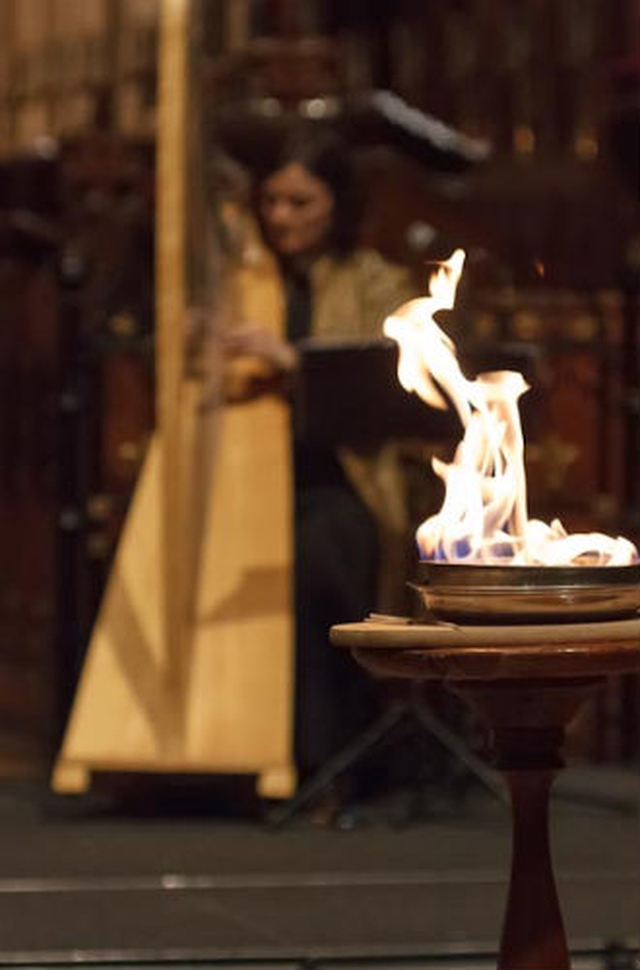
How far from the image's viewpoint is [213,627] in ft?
18.4

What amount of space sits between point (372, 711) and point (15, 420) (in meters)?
1.86

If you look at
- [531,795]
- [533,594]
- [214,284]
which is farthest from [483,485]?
[214,284]

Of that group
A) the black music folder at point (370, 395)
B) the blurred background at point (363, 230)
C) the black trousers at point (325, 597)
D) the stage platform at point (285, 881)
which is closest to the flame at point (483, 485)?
the stage platform at point (285, 881)

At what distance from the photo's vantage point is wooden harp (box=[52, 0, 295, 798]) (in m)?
5.60

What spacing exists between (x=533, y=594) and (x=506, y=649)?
0.09 m

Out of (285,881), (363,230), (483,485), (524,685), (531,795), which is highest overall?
(363,230)

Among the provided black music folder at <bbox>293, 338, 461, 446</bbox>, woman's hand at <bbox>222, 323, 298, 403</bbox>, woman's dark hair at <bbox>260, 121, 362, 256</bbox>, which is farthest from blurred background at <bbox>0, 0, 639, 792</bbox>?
black music folder at <bbox>293, 338, 461, 446</bbox>

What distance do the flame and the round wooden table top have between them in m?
0.15

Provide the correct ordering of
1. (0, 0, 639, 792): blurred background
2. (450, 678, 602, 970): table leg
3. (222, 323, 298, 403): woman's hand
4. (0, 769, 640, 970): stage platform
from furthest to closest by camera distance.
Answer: (0, 0, 639, 792): blurred background < (222, 323, 298, 403): woman's hand < (0, 769, 640, 970): stage platform < (450, 678, 602, 970): table leg

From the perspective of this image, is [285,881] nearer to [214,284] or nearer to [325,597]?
[325,597]

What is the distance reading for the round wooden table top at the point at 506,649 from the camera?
2.85 meters

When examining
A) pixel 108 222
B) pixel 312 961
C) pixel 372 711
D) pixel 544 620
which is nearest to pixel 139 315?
pixel 108 222

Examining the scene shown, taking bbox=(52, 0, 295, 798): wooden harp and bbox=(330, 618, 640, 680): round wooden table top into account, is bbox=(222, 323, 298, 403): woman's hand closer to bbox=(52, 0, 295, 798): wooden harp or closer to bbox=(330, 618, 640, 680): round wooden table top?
bbox=(52, 0, 295, 798): wooden harp

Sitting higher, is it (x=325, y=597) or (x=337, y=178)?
(x=337, y=178)
